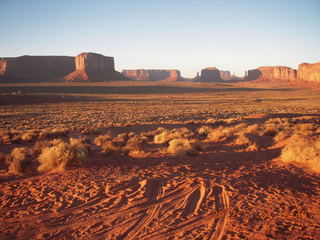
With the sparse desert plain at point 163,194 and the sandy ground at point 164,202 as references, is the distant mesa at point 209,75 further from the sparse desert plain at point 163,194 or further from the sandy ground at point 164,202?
the sandy ground at point 164,202

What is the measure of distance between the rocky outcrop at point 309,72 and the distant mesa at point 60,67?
369 ft

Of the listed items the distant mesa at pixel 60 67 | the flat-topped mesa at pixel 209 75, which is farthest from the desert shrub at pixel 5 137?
the flat-topped mesa at pixel 209 75

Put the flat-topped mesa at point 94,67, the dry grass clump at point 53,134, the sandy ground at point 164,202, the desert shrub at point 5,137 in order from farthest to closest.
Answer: the flat-topped mesa at point 94,67 < the dry grass clump at point 53,134 < the desert shrub at point 5,137 < the sandy ground at point 164,202

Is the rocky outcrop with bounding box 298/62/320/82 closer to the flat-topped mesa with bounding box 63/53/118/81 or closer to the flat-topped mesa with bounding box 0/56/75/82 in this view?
the flat-topped mesa with bounding box 63/53/118/81

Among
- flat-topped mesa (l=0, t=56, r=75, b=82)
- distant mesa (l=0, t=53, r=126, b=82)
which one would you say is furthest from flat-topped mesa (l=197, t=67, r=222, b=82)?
flat-topped mesa (l=0, t=56, r=75, b=82)

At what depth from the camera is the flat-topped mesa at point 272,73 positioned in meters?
157

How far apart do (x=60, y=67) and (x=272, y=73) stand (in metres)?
152

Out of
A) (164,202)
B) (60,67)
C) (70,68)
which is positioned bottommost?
(164,202)

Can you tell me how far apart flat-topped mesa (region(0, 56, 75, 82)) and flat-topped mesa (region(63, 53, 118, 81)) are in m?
12.4

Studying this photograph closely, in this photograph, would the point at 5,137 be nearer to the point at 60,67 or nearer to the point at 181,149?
the point at 181,149

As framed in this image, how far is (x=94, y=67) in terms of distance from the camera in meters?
132

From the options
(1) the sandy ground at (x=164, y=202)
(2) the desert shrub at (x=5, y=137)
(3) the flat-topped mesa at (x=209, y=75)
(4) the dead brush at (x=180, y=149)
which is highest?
(3) the flat-topped mesa at (x=209, y=75)

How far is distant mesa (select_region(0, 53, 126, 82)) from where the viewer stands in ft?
402

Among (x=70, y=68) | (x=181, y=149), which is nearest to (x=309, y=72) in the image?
(x=70, y=68)
